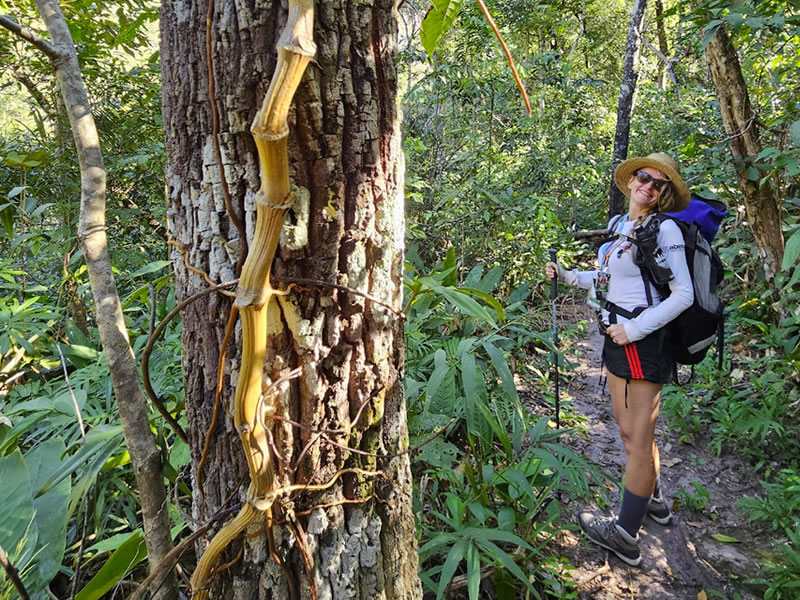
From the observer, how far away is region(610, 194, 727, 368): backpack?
7.37 feet

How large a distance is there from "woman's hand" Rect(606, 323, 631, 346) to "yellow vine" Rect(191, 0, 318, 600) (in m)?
1.83

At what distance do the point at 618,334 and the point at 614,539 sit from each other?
1.07 metres

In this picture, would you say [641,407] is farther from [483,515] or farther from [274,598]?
[274,598]

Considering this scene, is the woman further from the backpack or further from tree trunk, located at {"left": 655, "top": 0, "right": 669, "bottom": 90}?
tree trunk, located at {"left": 655, "top": 0, "right": 669, "bottom": 90}

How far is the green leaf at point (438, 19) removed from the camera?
764 mm

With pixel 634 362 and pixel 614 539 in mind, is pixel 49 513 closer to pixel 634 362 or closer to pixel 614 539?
pixel 634 362

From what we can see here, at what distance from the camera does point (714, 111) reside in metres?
6.45

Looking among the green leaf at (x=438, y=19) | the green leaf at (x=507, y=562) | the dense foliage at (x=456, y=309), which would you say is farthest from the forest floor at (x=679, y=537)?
the green leaf at (x=438, y=19)

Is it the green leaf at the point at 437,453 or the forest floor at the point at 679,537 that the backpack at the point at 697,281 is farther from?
the green leaf at the point at 437,453

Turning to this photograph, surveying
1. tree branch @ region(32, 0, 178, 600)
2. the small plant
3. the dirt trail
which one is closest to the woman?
the dirt trail

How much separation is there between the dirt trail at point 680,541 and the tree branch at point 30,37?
2754mm

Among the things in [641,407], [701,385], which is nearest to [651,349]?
[641,407]

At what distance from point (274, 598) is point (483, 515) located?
1.07 meters

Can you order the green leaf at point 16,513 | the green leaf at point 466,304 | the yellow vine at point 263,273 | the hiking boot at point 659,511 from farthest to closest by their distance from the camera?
the hiking boot at point 659,511 < the green leaf at point 466,304 < the green leaf at point 16,513 < the yellow vine at point 263,273
